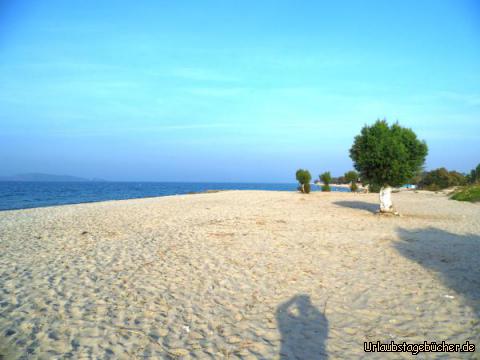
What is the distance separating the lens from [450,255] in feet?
34.1

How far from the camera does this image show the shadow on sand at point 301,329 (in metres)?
4.75

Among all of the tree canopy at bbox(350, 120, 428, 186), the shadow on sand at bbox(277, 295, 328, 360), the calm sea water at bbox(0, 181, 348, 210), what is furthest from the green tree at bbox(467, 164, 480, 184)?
the shadow on sand at bbox(277, 295, 328, 360)

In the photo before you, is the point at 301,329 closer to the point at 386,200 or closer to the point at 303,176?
the point at 386,200

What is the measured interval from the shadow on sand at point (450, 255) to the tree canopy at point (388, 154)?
15.2ft

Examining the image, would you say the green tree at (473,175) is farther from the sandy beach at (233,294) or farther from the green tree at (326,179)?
the sandy beach at (233,294)

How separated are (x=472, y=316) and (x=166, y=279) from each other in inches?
256

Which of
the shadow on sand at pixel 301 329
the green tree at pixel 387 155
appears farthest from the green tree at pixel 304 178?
the shadow on sand at pixel 301 329

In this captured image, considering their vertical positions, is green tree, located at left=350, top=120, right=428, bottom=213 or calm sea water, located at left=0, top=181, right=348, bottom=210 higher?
green tree, located at left=350, top=120, right=428, bottom=213

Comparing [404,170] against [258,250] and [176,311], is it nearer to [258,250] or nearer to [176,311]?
[258,250]

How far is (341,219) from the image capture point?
730 inches

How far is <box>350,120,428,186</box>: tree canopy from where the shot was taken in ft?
62.2

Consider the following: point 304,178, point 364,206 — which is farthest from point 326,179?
point 364,206

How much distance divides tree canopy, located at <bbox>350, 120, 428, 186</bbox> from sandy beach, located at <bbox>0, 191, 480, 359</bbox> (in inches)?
235

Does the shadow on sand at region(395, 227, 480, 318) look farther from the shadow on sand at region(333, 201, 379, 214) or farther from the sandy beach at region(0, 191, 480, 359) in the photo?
the shadow on sand at region(333, 201, 379, 214)
